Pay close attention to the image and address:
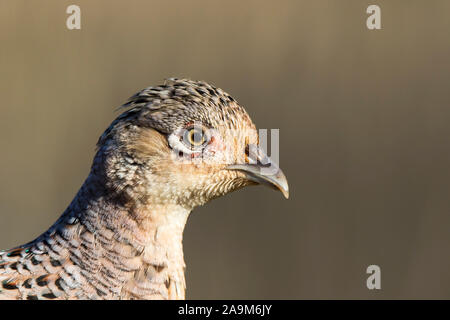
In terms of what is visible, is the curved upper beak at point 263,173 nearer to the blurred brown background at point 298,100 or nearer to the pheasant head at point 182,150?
the pheasant head at point 182,150

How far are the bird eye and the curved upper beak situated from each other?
215 millimetres

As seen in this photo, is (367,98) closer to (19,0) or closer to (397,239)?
(397,239)

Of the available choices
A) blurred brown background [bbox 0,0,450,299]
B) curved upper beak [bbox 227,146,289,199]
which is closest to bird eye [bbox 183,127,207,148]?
curved upper beak [bbox 227,146,289,199]

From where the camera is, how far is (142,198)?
3.47 metres

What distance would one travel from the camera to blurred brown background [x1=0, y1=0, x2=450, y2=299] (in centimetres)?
777

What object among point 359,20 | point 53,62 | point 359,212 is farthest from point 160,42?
point 359,212

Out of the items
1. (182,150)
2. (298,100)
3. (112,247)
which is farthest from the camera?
(298,100)

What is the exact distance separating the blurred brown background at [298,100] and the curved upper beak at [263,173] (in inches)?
151

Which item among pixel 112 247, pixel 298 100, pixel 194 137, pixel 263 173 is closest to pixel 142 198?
pixel 112 247

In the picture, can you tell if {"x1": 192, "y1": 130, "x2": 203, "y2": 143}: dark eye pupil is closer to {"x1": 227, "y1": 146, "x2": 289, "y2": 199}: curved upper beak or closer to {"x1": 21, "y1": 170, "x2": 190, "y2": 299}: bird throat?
{"x1": 227, "y1": 146, "x2": 289, "y2": 199}: curved upper beak

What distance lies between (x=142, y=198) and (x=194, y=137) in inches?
16.8

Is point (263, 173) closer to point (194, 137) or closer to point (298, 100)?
point (194, 137)

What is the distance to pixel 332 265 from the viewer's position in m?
7.75

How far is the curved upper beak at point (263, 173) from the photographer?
368cm
